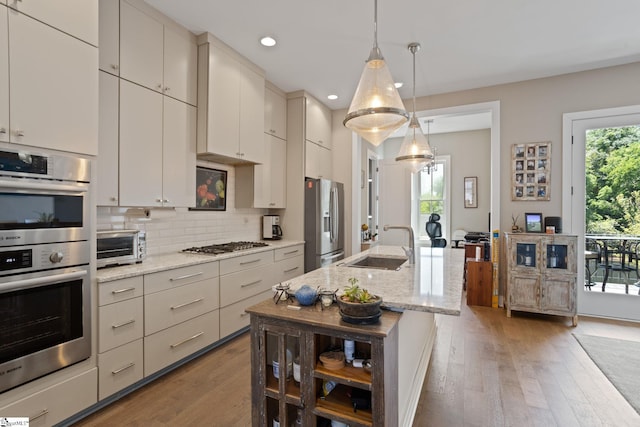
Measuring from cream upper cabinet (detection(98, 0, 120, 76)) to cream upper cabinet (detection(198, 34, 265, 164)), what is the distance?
75 centimetres

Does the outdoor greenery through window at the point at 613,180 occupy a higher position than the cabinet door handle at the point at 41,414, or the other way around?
the outdoor greenery through window at the point at 613,180

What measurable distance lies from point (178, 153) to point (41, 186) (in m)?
1.20

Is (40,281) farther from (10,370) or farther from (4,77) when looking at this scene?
(4,77)

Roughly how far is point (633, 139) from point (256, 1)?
427 cm

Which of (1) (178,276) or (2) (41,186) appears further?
(1) (178,276)

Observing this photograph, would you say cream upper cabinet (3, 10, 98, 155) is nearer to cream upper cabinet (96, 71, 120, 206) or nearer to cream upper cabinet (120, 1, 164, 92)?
cream upper cabinet (96, 71, 120, 206)

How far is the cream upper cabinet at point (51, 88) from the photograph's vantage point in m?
1.61

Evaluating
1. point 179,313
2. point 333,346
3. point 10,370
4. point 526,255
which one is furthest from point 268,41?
point 526,255

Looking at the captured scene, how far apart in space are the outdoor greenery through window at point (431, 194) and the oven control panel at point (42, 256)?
20.6 feet

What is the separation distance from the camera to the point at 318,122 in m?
4.62

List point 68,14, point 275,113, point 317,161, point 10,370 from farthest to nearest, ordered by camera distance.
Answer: point 317,161 < point 275,113 < point 68,14 < point 10,370

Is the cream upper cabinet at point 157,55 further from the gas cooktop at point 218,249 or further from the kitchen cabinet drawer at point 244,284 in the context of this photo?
the kitchen cabinet drawer at point 244,284

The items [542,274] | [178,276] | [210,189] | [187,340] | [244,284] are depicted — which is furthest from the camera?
[542,274]

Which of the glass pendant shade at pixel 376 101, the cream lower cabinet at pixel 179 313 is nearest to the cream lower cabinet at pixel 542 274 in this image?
the glass pendant shade at pixel 376 101
